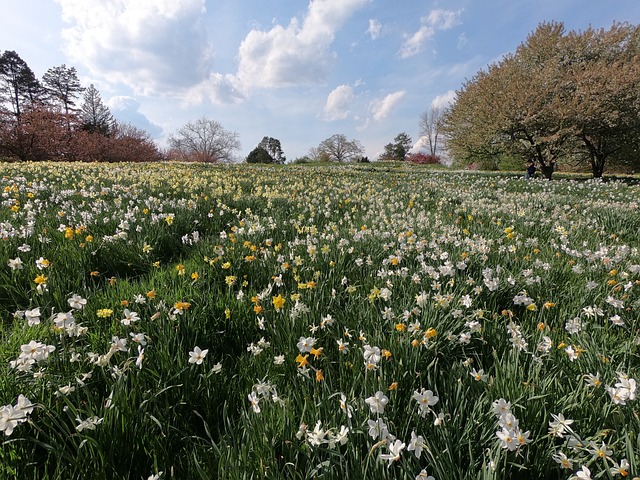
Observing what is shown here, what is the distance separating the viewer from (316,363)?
6.11ft

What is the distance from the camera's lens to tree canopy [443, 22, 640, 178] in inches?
722

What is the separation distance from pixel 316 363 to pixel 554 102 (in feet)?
77.6

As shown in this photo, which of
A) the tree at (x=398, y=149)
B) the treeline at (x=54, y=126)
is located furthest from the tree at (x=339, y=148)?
the treeline at (x=54, y=126)

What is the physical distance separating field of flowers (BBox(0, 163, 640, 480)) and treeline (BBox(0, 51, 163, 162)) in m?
30.0

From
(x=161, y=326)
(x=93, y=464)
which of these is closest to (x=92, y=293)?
(x=161, y=326)

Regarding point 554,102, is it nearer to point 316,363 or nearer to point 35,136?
point 316,363

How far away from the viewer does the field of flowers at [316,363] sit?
1.19m

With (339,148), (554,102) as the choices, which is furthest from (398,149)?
(554,102)

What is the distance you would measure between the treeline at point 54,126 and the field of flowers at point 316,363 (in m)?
30.0

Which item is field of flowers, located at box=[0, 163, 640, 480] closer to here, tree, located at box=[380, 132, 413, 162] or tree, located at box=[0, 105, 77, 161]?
tree, located at box=[0, 105, 77, 161]

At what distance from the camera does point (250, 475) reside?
1.14m

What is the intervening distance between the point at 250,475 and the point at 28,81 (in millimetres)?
62497

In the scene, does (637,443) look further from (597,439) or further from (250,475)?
(250,475)

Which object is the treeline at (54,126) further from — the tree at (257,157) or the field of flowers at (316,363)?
the field of flowers at (316,363)
